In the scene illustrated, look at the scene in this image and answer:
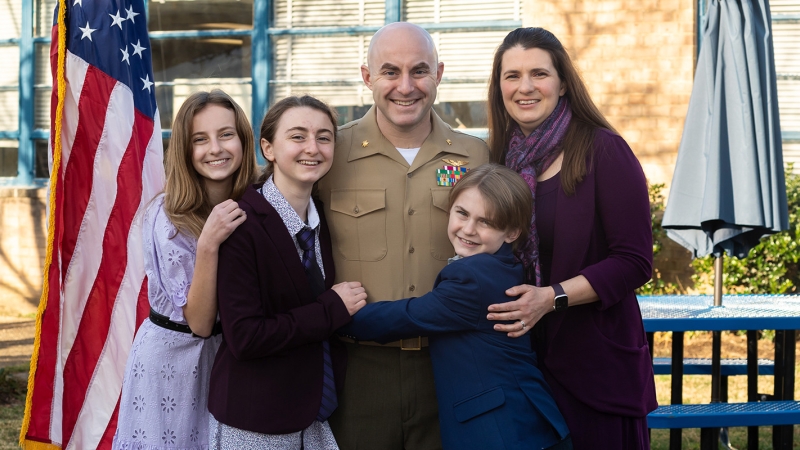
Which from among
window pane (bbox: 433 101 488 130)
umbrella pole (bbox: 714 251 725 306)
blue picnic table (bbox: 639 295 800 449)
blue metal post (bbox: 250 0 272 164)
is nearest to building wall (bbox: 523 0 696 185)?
window pane (bbox: 433 101 488 130)

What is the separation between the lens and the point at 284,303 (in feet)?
8.84

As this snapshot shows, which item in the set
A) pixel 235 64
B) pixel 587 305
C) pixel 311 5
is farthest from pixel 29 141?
pixel 587 305

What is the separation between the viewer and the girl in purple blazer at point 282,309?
2596mm

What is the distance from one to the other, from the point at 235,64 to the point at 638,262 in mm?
7144

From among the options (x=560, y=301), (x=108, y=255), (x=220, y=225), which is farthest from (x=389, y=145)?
(x=108, y=255)

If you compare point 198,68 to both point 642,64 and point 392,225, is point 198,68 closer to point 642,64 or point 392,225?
point 642,64

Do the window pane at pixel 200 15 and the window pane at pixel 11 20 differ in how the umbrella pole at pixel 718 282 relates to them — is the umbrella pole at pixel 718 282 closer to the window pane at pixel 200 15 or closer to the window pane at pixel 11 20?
the window pane at pixel 200 15

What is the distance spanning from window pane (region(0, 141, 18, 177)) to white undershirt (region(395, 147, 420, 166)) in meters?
7.91

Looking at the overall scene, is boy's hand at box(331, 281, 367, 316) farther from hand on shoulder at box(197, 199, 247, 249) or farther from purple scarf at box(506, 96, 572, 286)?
purple scarf at box(506, 96, 572, 286)

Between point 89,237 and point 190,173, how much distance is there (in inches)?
33.3

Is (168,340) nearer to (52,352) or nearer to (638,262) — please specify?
(52,352)

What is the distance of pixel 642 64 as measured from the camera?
7750 millimetres

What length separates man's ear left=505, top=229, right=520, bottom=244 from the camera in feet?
9.19

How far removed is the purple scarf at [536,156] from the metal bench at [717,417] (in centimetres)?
173
